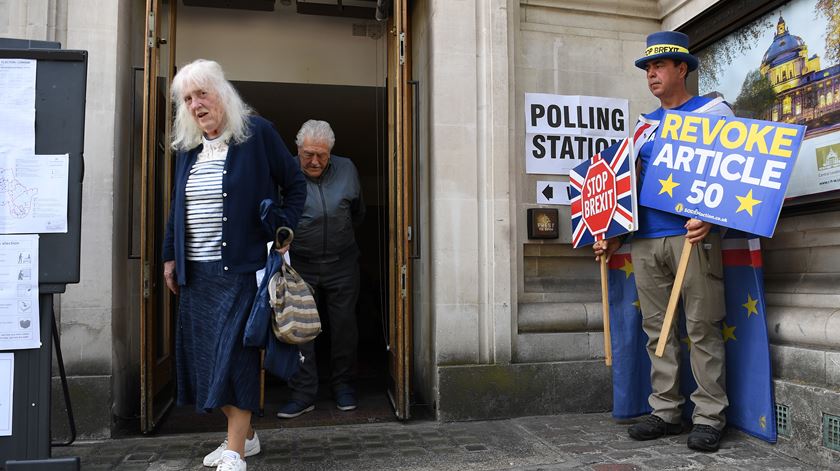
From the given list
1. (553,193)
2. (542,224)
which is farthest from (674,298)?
(553,193)

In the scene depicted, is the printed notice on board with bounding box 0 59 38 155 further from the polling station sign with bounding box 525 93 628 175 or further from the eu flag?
the eu flag

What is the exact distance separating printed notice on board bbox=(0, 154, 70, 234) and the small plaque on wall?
2.81m

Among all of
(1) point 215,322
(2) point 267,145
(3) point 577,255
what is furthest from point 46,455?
(3) point 577,255

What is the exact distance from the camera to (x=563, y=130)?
14.3 feet

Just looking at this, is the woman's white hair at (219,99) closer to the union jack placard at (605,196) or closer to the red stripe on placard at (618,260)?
the union jack placard at (605,196)

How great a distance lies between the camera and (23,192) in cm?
A: 254

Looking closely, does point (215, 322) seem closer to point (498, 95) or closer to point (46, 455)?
point (46, 455)

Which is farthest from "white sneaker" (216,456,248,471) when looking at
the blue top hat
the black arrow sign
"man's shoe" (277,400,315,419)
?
the blue top hat

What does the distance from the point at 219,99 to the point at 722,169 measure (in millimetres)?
2507

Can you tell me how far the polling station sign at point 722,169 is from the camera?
2922 mm

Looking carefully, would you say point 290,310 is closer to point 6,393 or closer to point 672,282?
point 6,393

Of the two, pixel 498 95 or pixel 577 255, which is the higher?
pixel 498 95

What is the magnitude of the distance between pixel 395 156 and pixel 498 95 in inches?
32.9

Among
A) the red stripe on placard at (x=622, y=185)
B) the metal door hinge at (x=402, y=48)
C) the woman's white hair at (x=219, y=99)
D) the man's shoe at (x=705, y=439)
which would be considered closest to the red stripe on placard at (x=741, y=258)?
the red stripe on placard at (x=622, y=185)
